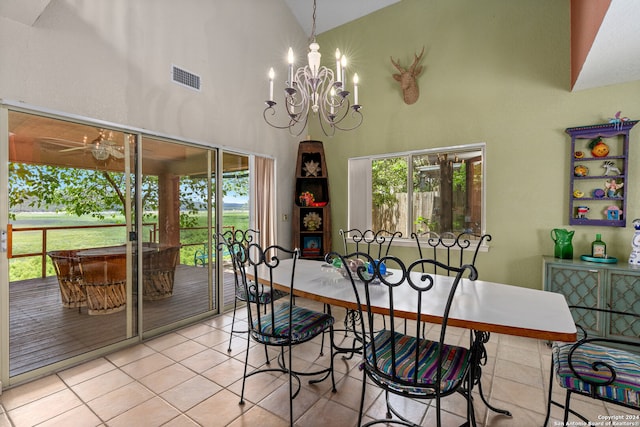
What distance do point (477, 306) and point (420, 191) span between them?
257 cm

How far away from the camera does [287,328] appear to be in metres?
1.94

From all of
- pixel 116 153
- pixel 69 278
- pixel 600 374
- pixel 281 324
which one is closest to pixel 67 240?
pixel 69 278

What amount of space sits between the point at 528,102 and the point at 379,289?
2.81 m

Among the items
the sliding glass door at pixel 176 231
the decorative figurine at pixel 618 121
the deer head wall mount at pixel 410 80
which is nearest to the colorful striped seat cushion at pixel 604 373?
the decorative figurine at pixel 618 121

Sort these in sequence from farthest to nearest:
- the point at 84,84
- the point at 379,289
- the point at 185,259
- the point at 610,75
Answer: the point at 185,259
the point at 610,75
the point at 84,84
the point at 379,289

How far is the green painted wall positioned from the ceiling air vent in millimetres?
2324

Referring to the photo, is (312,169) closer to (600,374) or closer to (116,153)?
(116,153)

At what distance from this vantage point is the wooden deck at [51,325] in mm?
2260

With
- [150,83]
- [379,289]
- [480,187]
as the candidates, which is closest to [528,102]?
[480,187]

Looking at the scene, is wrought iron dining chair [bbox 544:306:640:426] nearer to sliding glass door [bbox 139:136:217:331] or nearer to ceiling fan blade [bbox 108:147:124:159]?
sliding glass door [bbox 139:136:217:331]

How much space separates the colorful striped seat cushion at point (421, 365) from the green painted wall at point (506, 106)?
2.21 metres

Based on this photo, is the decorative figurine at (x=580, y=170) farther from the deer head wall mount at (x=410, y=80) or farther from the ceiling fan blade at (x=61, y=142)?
the ceiling fan blade at (x=61, y=142)

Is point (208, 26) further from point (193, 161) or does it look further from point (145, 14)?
point (193, 161)

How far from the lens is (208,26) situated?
3.44 metres
